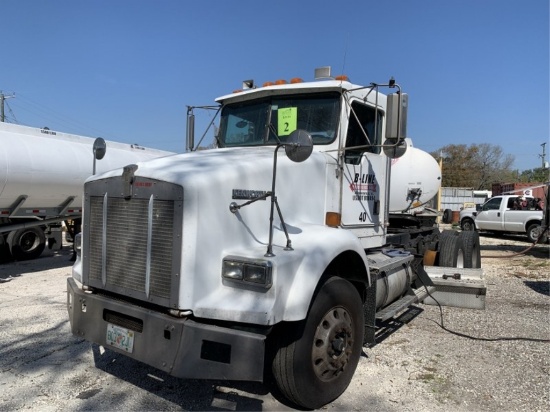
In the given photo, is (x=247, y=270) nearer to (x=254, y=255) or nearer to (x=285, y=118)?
(x=254, y=255)

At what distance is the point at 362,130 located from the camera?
15.0 feet

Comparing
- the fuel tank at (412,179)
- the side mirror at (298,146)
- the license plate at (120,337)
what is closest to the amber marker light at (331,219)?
the side mirror at (298,146)

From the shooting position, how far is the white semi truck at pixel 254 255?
290cm

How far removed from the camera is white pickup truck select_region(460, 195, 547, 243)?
17672 millimetres

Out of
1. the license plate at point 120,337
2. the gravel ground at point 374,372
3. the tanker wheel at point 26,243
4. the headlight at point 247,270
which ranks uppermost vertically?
the headlight at point 247,270

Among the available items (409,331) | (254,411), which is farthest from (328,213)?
(409,331)

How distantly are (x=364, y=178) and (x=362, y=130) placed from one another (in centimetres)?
59

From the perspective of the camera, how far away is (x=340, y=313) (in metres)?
3.59

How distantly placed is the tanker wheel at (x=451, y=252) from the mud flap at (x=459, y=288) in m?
0.80

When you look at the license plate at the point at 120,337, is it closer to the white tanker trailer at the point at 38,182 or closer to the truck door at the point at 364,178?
the truck door at the point at 364,178

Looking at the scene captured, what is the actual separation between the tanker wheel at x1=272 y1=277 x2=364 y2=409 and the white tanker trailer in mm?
6568

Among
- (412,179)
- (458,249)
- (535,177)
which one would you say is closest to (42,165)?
(412,179)

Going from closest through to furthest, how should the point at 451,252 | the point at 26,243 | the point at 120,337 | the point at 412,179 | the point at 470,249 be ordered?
the point at 120,337 < the point at 412,179 < the point at 451,252 < the point at 470,249 < the point at 26,243

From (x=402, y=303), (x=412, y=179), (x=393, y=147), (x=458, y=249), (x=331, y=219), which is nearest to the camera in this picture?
(x=393, y=147)
